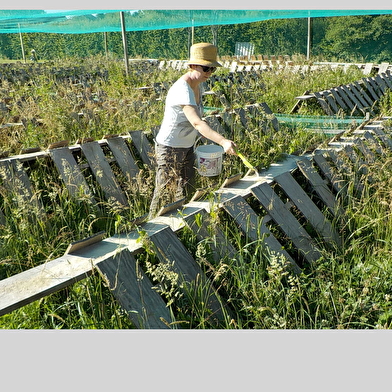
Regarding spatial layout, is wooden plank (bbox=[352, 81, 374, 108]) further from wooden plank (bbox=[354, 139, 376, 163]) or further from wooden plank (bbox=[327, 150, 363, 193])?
wooden plank (bbox=[327, 150, 363, 193])

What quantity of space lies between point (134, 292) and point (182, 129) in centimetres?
180

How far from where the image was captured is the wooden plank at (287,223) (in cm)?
346

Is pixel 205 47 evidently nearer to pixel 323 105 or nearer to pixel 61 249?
pixel 61 249

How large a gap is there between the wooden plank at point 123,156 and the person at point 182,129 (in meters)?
0.77

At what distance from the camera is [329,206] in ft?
13.4

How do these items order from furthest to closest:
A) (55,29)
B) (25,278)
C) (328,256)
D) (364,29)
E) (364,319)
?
(364,29) < (55,29) < (328,256) < (364,319) < (25,278)

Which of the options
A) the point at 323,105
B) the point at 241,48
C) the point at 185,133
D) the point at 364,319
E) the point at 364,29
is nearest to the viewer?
the point at 364,319

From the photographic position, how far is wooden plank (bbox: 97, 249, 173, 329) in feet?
8.01

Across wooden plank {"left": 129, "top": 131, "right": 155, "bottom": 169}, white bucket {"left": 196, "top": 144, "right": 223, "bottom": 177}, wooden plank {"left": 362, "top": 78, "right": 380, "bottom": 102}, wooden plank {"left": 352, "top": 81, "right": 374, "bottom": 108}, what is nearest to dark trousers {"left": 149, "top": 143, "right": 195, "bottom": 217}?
white bucket {"left": 196, "top": 144, "right": 223, "bottom": 177}

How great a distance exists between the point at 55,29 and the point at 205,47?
14.9 metres

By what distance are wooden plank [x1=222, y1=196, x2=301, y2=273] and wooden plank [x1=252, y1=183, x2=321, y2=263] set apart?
179 millimetres

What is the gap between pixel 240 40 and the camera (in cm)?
2839

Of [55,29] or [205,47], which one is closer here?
[205,47]

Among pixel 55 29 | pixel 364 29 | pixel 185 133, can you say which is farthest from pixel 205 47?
pixel 364 29
